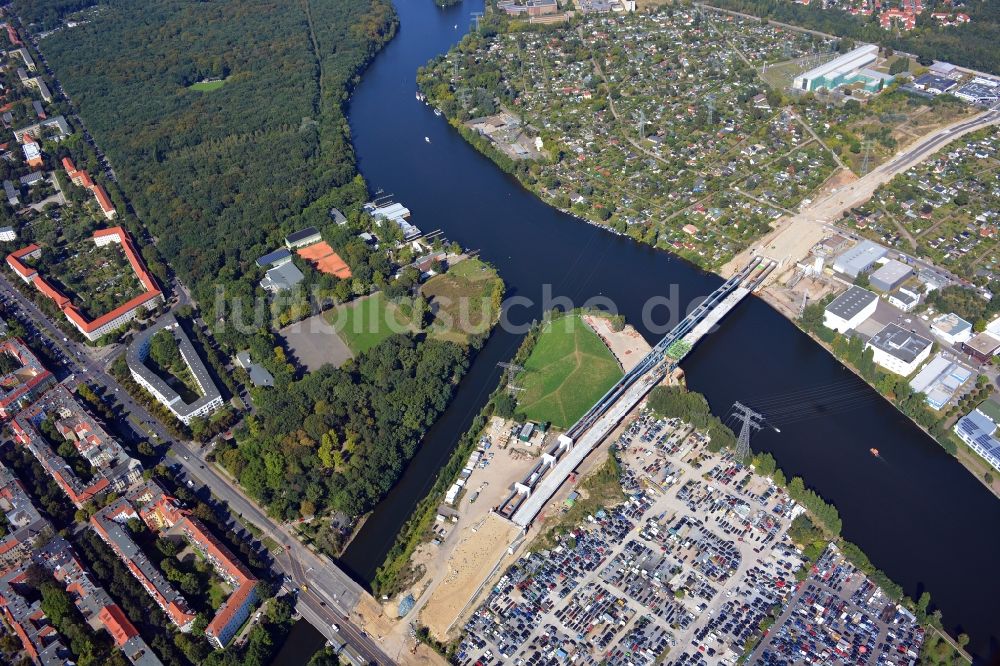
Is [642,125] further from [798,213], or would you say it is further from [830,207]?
[830,207]

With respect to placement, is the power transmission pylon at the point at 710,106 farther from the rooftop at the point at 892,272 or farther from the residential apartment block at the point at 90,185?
the residential apartment block at the point at 90,185

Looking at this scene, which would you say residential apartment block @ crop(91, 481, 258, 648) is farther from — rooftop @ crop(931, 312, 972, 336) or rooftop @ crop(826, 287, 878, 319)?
rooftop @ crop(931, 312, 972, 336)

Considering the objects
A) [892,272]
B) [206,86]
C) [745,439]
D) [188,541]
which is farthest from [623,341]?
[206,86]

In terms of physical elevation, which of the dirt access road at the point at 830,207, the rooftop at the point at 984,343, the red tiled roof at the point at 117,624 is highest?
the red tiled roof at the point at 117,624

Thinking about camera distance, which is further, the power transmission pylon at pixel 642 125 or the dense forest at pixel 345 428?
the power transmission pylon at pixel 642 125

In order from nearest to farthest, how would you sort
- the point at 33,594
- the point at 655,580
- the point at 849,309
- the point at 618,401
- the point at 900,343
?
1. the point at 655,580
2. the point at 33,594
3. the point at 618,401
4. the point at 900,343
5. the point at 849,309

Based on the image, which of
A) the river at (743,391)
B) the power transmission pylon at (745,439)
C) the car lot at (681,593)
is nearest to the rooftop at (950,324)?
the river at (743,391)

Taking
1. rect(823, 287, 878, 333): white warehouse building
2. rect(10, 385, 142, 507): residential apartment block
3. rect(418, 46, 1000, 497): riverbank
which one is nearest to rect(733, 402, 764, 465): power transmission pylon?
rect(418, 46, 1000, 497): riverbank
